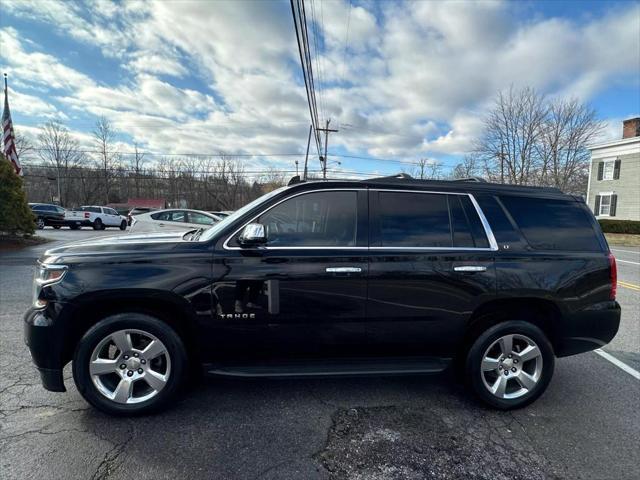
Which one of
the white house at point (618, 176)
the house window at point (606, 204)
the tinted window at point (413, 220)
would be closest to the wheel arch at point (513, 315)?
the tinted window at point (413, 220)

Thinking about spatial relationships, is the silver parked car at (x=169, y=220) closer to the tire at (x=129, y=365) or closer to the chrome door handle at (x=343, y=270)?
the tire at (x=129, y=365)

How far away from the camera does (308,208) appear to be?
2986 mm

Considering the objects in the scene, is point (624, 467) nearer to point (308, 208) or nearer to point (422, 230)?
point (422, 230)

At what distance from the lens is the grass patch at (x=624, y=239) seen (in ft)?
74.5

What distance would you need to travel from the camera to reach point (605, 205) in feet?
99.2

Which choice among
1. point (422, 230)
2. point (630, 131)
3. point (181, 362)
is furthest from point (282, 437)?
point (630, 131)

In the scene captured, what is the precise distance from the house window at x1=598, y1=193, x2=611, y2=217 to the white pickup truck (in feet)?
133

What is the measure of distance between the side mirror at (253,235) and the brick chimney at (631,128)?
3817 cm

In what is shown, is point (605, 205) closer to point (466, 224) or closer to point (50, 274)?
point (466, 224)

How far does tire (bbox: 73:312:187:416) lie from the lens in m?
2.69

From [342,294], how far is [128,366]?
5.90 ft

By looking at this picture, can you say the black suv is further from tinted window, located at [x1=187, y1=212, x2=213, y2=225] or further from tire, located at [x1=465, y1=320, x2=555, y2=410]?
tinted window, located at [x1=187, y1=212, x2=213, y2=225]

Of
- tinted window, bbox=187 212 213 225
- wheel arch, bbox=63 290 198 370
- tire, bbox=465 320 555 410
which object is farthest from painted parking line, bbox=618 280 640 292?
tinted window, bbox=187 212 213 225

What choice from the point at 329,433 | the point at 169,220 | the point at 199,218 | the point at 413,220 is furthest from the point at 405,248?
the point at 169,220
